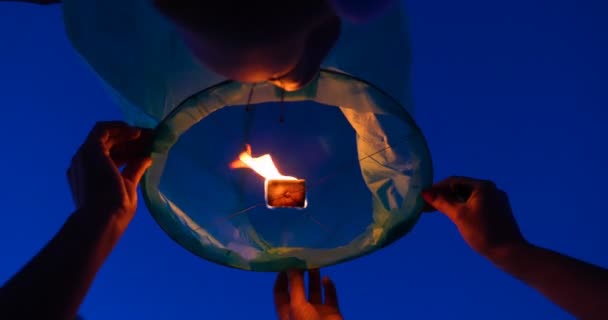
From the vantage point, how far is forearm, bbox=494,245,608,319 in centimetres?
77

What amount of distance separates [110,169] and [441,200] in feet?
1.95

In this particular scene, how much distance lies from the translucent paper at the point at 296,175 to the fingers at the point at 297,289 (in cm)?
18

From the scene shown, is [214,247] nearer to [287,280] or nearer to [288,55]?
[287,280]

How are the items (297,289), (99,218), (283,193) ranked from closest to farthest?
(99,218), (283,193), (297,289)

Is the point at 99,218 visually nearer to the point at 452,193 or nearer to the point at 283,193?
the point at 283,193

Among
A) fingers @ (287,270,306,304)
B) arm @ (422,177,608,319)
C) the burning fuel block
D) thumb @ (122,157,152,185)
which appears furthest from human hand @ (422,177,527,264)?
thumb @ (122,157,152,185)

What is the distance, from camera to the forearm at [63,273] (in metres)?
0.64

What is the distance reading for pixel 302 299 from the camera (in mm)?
1229

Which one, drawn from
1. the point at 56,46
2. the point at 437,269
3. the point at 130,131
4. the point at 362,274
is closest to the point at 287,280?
the point at 130,131

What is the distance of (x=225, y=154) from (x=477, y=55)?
4.06 ft

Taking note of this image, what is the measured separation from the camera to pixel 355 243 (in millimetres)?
987

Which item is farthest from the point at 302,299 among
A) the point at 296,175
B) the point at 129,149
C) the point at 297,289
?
the point at 129,149

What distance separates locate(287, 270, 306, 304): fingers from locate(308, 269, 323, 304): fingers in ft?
0.20

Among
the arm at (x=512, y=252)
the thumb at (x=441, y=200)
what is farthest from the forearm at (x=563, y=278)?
the thumb at (x=441, y=200)
